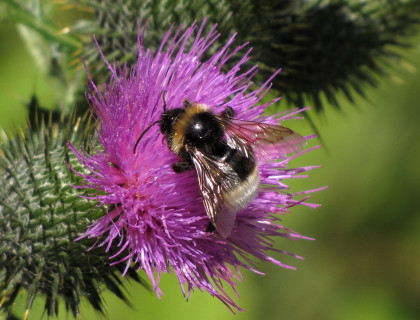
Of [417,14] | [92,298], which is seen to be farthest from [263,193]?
[417,14]

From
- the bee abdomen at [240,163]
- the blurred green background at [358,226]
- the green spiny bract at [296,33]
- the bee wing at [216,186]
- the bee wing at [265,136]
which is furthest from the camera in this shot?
the blurred green background at [358,226]

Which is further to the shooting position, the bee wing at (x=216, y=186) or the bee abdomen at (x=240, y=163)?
the bee abdomen at (x=240, y=163)

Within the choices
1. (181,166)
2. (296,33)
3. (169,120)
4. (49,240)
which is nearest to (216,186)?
(181,166)

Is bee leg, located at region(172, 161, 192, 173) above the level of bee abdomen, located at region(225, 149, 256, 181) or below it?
above

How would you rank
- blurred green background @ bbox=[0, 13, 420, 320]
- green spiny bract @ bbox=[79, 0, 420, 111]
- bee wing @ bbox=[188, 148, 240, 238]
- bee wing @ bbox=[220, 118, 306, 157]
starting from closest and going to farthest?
bee wing @ bbox=[188, 148, 240, 238], bee wing @ bbox=[220, 118, 306, 157], green spiny bract @ bbox=[79, 0, 420, 111], blurred green background @ bbox=[0, 13, 420, 320]

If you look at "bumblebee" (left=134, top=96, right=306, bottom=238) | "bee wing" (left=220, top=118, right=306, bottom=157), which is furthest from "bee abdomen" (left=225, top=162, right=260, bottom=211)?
"bee wing" (left=220, top=118, right=306, bottom=157)

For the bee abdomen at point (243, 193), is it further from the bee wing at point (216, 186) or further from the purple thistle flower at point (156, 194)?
the purple thistle flower at point (156, 194)

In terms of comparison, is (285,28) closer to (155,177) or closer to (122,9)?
(122,9)

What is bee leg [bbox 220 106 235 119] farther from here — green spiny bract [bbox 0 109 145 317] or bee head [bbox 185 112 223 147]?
green spiny bract [bbox 0 109 145 317]

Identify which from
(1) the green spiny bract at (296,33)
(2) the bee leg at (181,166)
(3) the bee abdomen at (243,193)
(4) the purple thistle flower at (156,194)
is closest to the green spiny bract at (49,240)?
(4) the purple thistle flower at (156,194)
